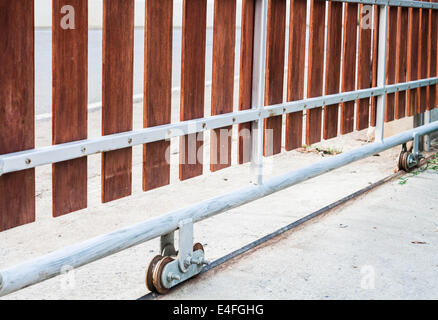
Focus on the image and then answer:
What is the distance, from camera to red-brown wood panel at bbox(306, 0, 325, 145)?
4117 mm

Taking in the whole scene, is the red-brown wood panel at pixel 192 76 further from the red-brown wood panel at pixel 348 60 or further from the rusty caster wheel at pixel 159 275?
the red-brown wood panel at pixel 348 60

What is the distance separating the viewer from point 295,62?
3990 millimetres

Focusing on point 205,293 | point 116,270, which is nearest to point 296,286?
point 205,293

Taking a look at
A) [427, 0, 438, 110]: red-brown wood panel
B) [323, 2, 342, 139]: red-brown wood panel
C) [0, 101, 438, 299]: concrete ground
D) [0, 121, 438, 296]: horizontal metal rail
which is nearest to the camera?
[0, 121, 438, 296]: horizontal metal rail

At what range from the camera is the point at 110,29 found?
8.79 ft

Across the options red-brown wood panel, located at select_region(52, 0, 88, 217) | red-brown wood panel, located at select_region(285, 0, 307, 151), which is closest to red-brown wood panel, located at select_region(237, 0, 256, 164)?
red-brown wood panel, located at select_region(285, 0, 307, 151)

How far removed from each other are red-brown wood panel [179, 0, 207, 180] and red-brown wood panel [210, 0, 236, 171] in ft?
0.34

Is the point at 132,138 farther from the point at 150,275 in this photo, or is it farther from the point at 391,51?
the point at 391,51

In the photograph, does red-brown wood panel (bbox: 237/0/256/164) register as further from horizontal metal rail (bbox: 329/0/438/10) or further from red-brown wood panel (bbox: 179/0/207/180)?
horizontal metal rail (bbox: 329/0/438/10)

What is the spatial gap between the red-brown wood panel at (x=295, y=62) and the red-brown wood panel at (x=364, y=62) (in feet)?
2.80

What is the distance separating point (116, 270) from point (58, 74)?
49.9 inches

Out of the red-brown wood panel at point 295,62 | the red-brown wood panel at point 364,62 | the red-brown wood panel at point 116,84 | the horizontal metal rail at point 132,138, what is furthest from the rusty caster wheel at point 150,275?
the red-brown wood panel at point 364,62

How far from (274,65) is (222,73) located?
506mm

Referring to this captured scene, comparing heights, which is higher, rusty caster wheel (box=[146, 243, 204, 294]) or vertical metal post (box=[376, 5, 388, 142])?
vertical metal post (box=[376, 5, 388, 142])
